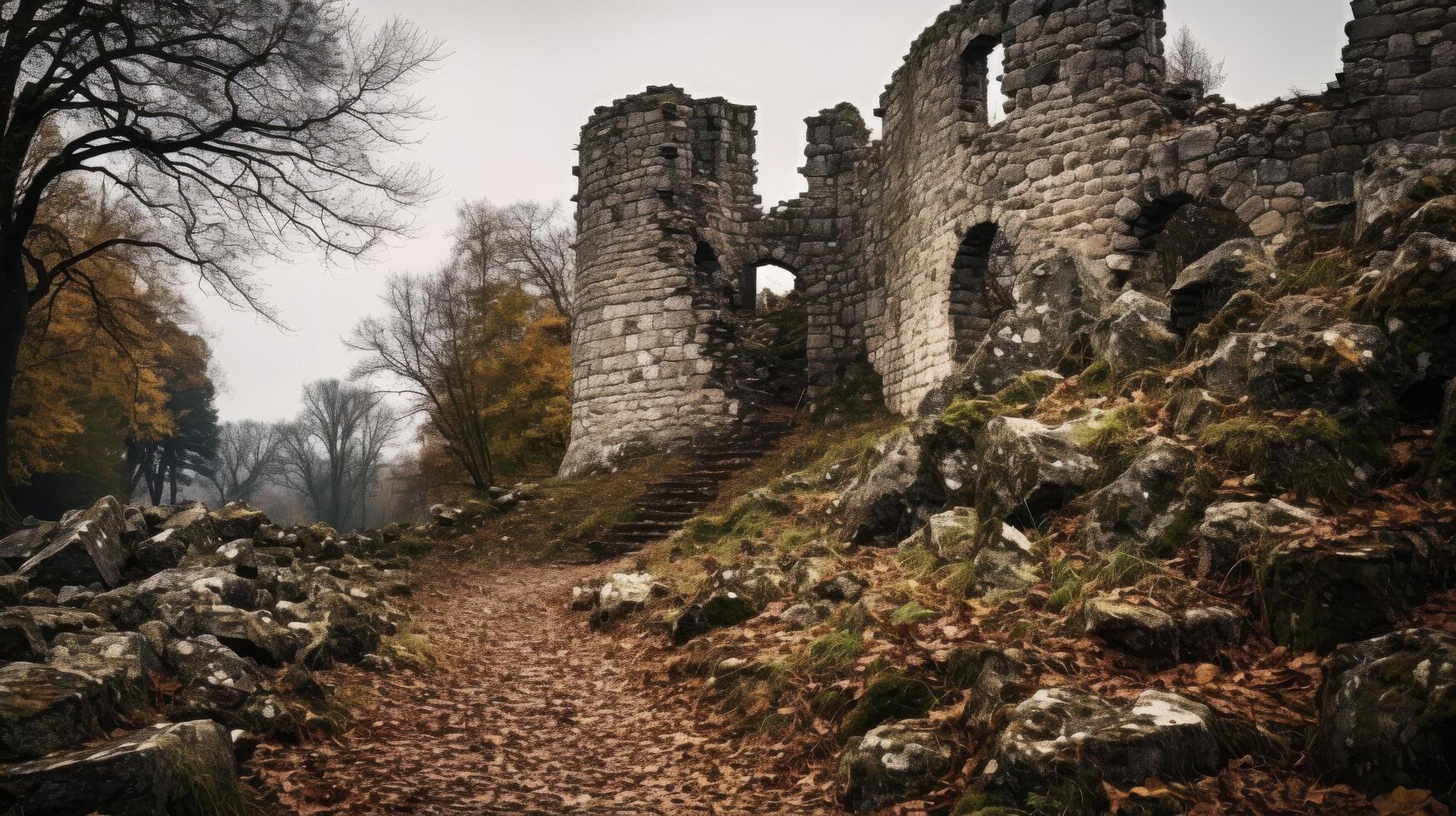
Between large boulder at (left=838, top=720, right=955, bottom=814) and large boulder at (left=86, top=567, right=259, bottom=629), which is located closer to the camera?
large boulder at (left=838, top=720, right=955, bottom=814)

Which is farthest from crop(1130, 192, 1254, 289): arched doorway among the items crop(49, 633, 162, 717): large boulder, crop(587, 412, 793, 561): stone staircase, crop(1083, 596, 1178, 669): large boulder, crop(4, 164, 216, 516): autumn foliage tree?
crop(4, 164, 216, 516): autumn foliage tree

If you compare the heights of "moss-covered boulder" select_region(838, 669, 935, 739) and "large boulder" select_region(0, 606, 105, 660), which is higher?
"large boulder" select_region(0, 606, 105, 660)

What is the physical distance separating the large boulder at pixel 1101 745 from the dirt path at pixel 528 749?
3.59ft

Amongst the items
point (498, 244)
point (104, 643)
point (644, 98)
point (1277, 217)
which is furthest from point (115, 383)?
point (1277, 217)

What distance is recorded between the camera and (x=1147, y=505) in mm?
5598

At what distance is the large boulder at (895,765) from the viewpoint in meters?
4.10

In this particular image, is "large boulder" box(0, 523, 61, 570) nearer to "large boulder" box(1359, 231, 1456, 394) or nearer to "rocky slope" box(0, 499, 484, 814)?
"rocky slope" box(0, 499, 484, 814)

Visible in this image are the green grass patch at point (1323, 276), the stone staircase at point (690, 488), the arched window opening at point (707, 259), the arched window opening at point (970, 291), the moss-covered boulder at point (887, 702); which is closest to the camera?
the moss-covered boulder at point (887, 702)

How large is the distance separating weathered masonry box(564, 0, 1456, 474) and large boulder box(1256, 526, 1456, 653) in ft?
16.2

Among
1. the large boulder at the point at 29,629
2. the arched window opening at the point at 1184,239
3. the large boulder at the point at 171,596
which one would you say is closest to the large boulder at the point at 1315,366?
the arched window opening at the point at 1184,239

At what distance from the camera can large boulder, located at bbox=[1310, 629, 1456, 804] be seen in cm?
307

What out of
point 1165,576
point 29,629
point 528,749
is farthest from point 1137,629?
point 29,629

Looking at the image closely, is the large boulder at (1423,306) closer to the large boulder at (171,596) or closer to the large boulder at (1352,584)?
the large boulder at (1352,584)

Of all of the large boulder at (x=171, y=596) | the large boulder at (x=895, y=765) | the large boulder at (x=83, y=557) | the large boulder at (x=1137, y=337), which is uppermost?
the large boulder at (x=1137, y=337)
